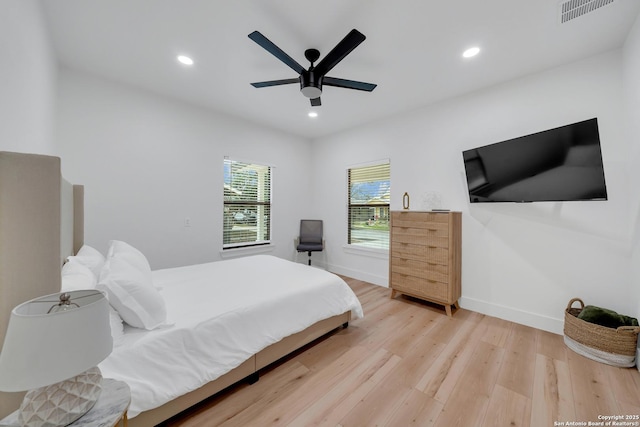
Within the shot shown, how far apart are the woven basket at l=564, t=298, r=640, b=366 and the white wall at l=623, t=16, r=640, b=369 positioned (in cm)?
25

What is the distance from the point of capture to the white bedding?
50.0 inches

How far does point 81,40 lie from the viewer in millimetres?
2143

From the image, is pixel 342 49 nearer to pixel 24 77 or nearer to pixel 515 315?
pixel 24 77

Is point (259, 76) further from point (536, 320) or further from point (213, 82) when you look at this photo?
point (536, 320)

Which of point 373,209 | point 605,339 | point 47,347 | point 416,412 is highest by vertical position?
point 373,209

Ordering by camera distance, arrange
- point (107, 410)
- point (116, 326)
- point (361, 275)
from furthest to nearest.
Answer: point (361, 275) < point (116, 326) < point (107, 410)

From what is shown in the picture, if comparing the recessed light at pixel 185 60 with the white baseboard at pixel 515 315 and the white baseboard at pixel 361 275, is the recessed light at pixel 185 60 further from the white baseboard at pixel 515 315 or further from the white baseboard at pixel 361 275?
the white baseboard at pixel 515 315

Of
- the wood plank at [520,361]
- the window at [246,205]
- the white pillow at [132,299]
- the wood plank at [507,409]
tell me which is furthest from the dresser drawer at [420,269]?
the white pillow at [132,299]

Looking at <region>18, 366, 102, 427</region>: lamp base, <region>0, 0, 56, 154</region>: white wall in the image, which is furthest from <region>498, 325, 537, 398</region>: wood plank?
<region>0, 0, 56, 154</region>: white wall

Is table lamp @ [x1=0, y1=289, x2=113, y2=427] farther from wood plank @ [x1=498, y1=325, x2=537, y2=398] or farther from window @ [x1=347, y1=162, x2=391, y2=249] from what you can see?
window @ [x1=347, y1=162, x2=391, y2=249]

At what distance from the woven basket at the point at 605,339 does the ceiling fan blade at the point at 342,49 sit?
2977mm

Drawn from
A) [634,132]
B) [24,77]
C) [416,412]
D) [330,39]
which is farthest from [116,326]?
[634,132]

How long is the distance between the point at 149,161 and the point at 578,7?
439 centimetres

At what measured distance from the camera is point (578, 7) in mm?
1734
